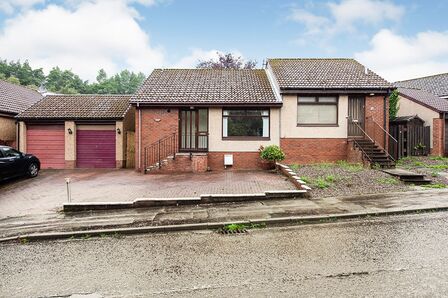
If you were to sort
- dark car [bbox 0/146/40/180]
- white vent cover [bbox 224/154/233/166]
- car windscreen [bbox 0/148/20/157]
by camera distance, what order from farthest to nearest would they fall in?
white vent cover [bbox 224/154/233/166] → car windscreen [bbox 0/148/20/157] → dark car [bbox 0/146/40/180]

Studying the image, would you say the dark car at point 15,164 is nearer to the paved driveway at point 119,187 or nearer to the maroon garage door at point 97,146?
the paved driveway at point 119,187

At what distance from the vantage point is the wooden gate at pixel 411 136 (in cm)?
1744

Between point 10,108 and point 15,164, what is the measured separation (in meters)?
6.87

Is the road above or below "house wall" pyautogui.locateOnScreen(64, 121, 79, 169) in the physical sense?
below

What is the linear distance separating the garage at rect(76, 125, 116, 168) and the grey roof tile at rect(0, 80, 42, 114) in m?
4.53

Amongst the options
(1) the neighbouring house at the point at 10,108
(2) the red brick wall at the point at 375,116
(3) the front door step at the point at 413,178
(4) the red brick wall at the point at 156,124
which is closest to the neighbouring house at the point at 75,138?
(1) the neighbouring house at the point at 10,108

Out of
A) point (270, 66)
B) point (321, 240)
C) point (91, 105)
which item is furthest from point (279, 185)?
point (91, 105)

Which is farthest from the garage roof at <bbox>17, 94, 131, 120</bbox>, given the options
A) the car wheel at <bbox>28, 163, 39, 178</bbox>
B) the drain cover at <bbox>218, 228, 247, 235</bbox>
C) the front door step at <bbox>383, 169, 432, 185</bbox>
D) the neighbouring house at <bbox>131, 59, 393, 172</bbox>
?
the front door step at <bbox>383, 169, 432, 185</bbox>

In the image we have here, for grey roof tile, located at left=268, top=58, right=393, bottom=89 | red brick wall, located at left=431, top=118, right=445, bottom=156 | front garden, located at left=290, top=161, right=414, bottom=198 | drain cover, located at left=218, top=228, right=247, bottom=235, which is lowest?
drain cover, located at left=218, top=228, right=247, bottom=235

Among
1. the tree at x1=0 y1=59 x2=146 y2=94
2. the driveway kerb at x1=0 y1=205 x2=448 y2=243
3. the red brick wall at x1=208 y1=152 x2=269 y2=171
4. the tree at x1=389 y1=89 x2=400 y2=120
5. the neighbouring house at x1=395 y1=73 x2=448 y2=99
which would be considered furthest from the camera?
the tree at x1=0 y1=59 x2=146 y2=94

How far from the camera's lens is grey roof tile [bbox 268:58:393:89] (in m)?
15.0

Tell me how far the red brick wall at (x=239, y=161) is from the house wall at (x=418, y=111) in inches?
464

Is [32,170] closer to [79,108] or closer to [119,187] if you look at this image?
[79,108]

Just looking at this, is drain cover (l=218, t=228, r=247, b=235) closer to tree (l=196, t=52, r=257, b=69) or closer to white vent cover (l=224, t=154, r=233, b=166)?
white vent cover (l=224, t=154, r=233, b=166)
